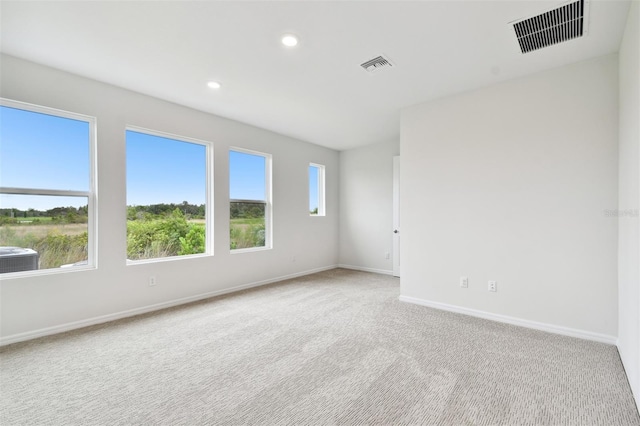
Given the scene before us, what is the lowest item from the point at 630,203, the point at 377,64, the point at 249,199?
the point at 630,203

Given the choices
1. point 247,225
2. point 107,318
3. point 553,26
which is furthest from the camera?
point 247,225

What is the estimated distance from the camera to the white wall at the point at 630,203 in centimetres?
184

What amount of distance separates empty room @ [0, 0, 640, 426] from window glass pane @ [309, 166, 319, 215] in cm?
166

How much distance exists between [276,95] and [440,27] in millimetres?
1928

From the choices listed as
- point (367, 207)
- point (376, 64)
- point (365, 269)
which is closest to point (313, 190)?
point (367, 207)

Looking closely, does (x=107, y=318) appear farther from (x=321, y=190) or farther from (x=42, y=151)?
(x=321, y=190)

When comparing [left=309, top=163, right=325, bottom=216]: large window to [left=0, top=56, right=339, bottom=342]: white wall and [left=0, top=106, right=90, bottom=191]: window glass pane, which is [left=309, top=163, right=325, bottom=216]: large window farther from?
[left=0, top=106, right=90, bottom=191]: window glass pane

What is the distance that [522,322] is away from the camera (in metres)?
2.99

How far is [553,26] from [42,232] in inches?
195

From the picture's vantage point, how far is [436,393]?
189cm

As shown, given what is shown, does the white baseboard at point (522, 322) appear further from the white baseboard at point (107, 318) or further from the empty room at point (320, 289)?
the white baseboard at point (107, 318)

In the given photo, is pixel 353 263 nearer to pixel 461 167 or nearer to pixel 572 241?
pixel 461 167

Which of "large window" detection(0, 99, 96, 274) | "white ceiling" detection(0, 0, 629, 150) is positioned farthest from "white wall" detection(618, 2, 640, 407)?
"large window" detection(0, 99, 96, 274)

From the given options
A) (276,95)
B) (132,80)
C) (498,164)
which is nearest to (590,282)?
(498,164)
